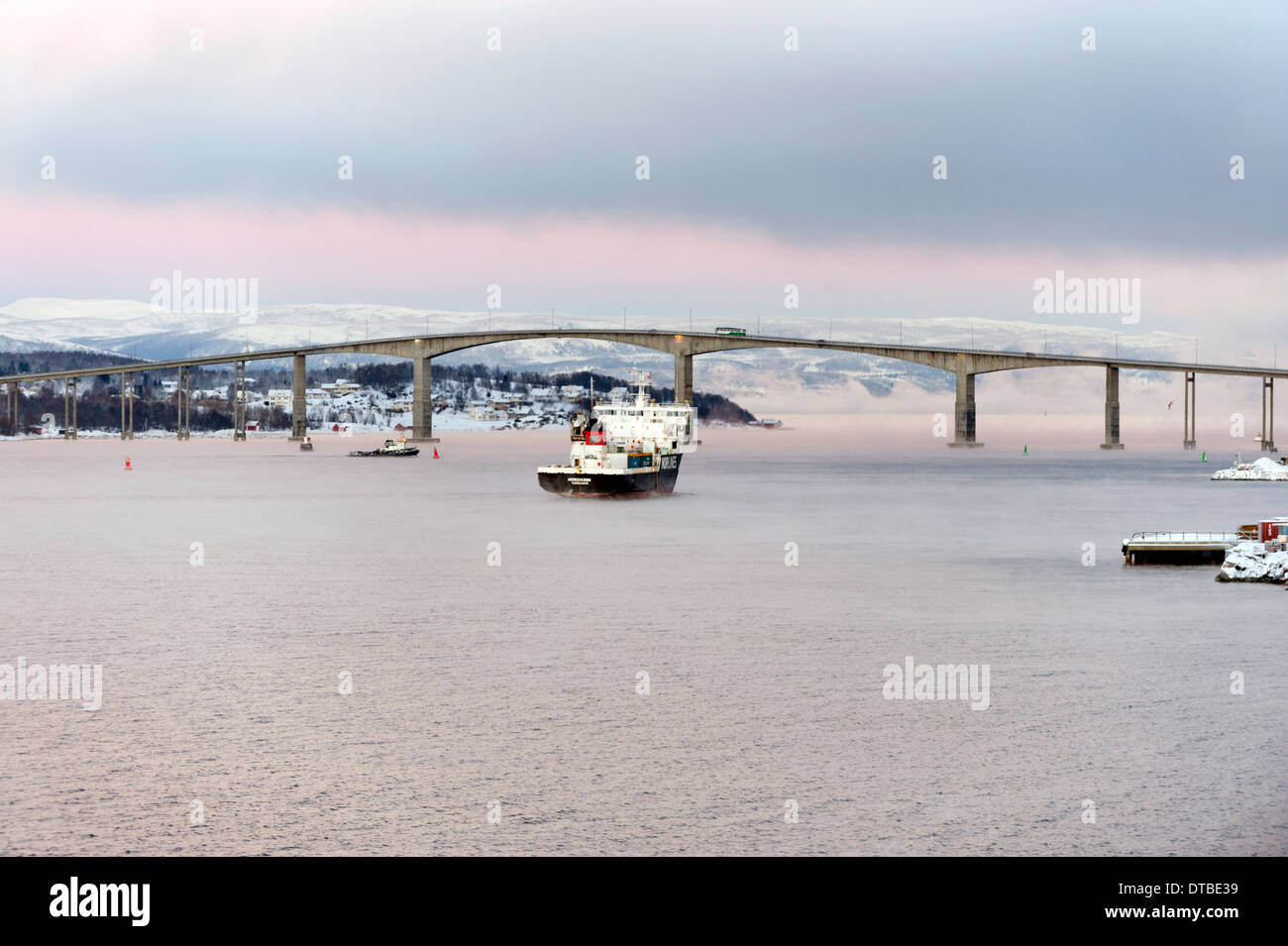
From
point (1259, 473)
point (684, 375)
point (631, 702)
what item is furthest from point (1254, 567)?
point (684, 375)

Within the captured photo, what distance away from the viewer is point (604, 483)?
82.5 m

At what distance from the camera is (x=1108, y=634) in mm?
28484

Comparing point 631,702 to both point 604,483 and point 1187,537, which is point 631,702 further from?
point 604,483

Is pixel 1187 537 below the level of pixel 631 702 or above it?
above

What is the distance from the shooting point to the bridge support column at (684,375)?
19012 cm

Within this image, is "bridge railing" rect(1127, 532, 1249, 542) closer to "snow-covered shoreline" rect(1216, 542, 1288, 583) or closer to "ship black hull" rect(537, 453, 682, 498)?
"snow-covered shoreline" rect(1216, 542, 1288, 583)

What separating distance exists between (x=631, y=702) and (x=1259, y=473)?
106 meters

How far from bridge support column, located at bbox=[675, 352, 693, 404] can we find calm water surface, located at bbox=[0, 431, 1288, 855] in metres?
138

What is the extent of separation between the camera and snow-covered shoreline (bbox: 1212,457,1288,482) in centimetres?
11375

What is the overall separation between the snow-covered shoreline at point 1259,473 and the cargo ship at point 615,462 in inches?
1896
